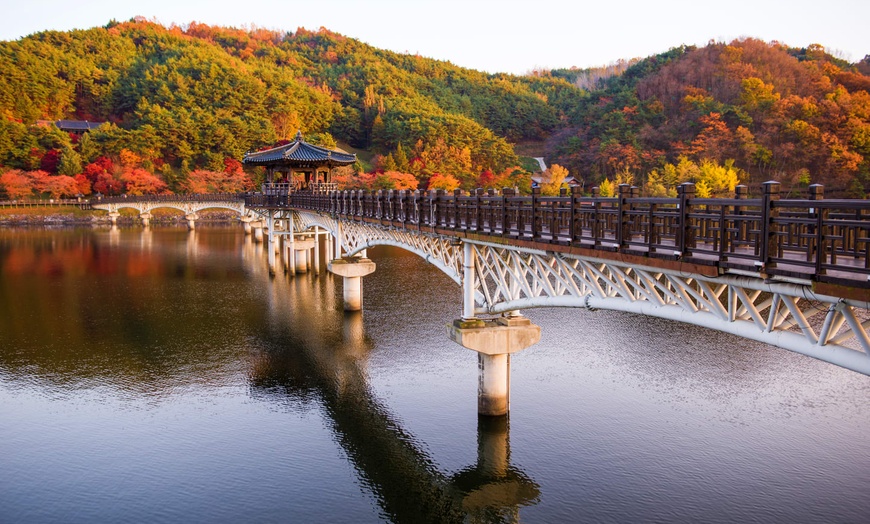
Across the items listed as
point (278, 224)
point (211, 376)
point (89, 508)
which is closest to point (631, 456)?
point (89, 508)

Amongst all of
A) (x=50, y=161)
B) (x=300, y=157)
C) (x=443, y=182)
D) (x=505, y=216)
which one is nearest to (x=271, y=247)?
(x=300, y=157)

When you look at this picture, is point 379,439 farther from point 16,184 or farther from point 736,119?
point 16,184

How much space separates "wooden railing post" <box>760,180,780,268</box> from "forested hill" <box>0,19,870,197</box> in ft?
181

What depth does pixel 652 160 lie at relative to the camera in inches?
3108

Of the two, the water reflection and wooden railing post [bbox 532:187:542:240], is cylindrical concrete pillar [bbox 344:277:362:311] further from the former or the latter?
wooden railing post [bbox 532:187:542:240]

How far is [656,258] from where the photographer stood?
11.1 metres

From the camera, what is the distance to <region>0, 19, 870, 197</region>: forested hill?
230 ft

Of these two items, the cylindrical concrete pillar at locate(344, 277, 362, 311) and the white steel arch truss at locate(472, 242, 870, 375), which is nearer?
the white steel arch truss at locate(472, 242, 870, 375)

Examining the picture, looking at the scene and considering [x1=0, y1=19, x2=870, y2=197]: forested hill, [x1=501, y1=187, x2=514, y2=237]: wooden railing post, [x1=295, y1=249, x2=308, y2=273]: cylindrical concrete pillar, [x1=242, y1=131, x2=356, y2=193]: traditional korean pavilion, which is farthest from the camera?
[x1=0, y1=19, x2=870, y2=197]: forested hill

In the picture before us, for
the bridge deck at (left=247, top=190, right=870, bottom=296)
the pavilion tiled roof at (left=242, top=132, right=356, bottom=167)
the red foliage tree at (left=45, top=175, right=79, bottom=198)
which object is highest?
the pavilion tiled roof at (left=242, top=132, right=356, bottom=167)

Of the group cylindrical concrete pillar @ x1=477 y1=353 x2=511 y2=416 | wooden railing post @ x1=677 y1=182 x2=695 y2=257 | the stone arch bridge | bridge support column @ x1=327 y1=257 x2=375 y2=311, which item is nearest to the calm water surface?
cylindrical concrete pillar @ x1=477 y1=353 x2=511 y2=416

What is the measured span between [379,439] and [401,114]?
105800 millimetres

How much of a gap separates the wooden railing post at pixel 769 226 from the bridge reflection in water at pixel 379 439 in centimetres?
772

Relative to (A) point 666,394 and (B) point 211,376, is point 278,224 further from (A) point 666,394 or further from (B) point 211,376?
(A) point 666,394
